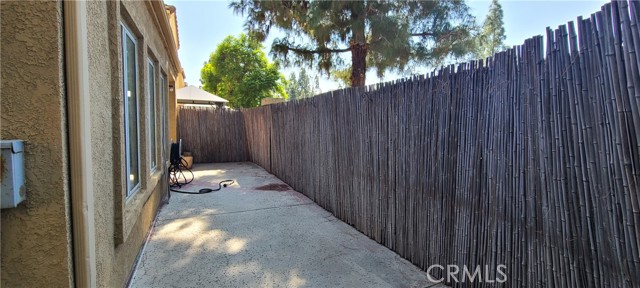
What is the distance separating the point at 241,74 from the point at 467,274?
80.4ft

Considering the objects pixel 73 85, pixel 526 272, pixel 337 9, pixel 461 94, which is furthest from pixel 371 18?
pixel 73 85

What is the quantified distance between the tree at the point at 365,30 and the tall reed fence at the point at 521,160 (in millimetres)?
4610

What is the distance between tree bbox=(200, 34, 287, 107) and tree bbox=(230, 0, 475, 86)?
517 inches

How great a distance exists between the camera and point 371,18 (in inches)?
306

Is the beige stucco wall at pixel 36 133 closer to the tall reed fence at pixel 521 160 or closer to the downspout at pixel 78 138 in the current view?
the downspout at pixel 78 138

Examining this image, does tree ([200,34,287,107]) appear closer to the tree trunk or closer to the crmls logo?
the tree trunk

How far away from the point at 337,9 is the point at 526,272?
709 centimetres

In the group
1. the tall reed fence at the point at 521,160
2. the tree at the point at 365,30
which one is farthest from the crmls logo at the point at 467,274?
the tree at the point at 365,30

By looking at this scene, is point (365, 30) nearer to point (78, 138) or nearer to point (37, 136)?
point (78, 138)

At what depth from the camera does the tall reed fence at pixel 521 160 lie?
5.57 ft

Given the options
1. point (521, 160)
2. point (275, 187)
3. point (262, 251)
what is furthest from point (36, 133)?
point (275, 187)

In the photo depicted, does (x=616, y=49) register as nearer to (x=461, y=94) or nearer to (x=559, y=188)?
(x=559, y=188)

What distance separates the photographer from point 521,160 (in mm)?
2203

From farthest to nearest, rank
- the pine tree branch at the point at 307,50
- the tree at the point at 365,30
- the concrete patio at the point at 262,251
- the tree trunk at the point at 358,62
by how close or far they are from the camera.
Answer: the pine tree branch at the point at 307,50
the tree trunk at the point at 358,62
the tree at the point at 365,30
the concrete patio at the point at 262,251
